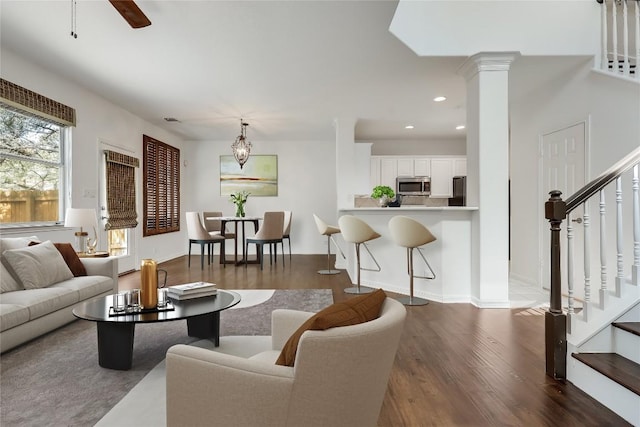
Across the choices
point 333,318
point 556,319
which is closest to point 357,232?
point 556,319

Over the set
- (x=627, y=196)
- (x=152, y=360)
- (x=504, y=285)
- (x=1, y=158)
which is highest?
(x=1, y=158)

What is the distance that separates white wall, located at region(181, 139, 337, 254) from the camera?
9.08m

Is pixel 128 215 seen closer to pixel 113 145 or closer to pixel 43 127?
pixel 113 145

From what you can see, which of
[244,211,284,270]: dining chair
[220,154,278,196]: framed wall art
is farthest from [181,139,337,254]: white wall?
[244,211,284,270]: dining chair

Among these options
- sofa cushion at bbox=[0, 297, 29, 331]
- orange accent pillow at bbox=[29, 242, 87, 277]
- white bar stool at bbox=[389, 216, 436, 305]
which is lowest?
sofa cushion at bbox=[0, 297, 29, 331]

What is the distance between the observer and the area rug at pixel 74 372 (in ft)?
6.46

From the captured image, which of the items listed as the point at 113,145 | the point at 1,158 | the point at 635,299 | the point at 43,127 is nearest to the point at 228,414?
the point at 635,299

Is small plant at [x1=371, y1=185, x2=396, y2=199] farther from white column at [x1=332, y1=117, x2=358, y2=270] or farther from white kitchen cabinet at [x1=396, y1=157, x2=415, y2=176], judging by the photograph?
white kitchen cabinet at [x1=396, y1=157, x2=415, y2=176]

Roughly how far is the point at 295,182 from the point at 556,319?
712 cm

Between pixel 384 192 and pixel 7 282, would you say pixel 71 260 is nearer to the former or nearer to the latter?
pixel 7 282

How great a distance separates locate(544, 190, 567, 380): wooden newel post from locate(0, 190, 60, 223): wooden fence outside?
485cm

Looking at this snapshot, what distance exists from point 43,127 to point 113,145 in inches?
56.8

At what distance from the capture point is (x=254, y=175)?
9.11 m

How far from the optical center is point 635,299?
2.28 metres
